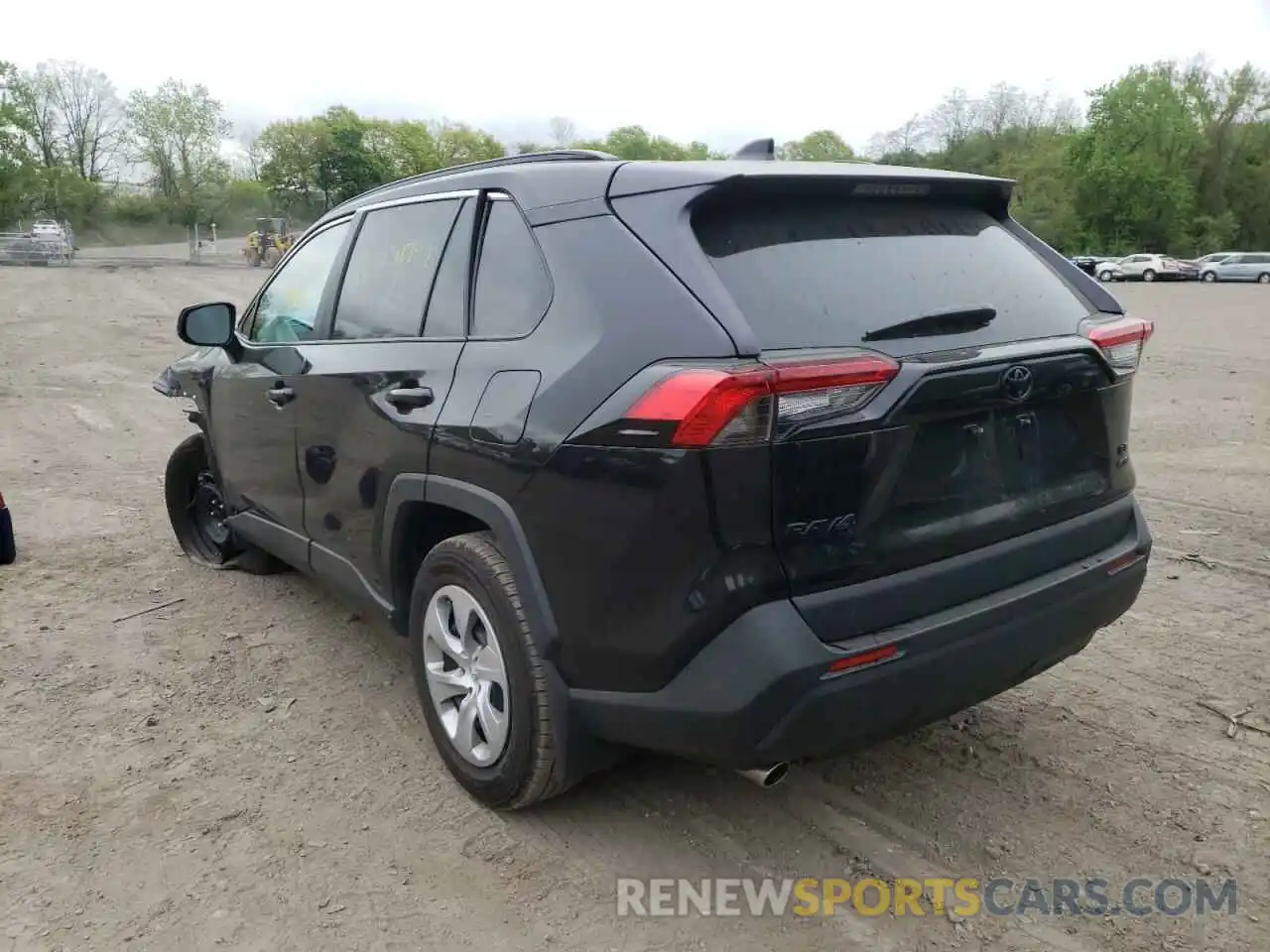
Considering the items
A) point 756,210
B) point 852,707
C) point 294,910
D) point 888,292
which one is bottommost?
point 294,910

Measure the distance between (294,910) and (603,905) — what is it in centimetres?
80

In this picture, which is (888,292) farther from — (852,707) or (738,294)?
(852,707)

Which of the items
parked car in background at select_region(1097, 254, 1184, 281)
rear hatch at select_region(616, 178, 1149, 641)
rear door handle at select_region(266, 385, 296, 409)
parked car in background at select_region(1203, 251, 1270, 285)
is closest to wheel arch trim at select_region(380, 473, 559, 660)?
rear hatch at select_region(616, 178, 1149, 641)

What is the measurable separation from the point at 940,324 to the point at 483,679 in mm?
1595

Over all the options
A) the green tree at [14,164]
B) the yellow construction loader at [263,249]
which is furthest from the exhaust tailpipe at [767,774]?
the green tree at [14,164]

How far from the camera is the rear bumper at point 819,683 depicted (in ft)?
7.31

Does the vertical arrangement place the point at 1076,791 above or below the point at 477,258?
below

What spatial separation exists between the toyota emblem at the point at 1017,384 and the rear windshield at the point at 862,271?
118mm

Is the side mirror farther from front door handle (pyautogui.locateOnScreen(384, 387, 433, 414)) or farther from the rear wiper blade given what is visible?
the rear wiper blade

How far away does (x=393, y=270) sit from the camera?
3451mm

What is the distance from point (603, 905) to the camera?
2.59m

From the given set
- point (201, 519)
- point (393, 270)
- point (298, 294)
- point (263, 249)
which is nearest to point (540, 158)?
point (393, 270)

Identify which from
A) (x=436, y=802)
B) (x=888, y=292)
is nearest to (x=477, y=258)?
(x=888, y=292)

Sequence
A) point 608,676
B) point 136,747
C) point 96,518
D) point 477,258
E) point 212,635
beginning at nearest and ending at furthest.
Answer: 1. point 608,676
2. point 477,258
3. point 136,747
4. point 212,635
5. point 96,518
